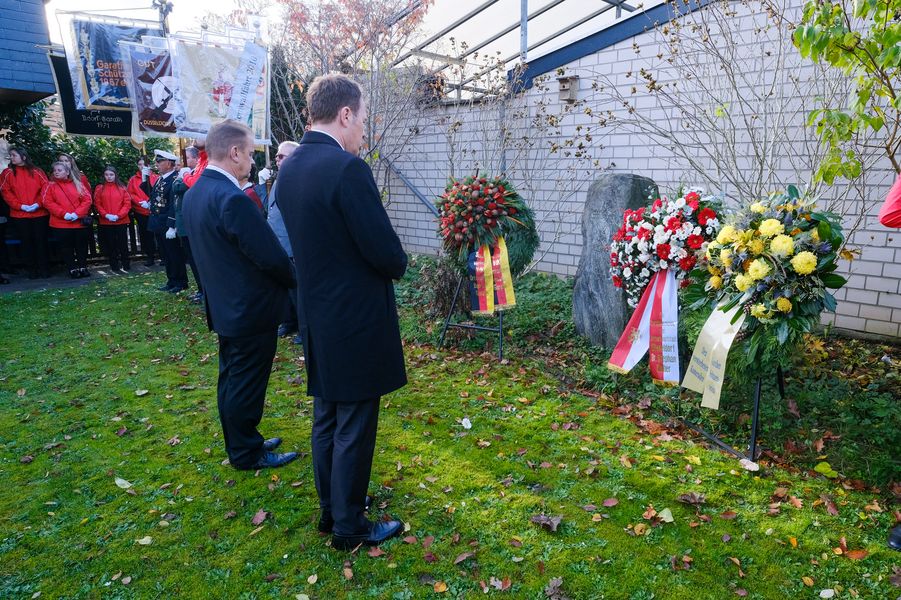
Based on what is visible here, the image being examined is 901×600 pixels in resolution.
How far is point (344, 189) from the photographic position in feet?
7.97

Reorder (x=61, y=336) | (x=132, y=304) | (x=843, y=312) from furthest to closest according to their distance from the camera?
(x=132, y=304)
(x=61, y=336)
(x=843, y=312)

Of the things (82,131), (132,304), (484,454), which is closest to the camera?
(484,454)

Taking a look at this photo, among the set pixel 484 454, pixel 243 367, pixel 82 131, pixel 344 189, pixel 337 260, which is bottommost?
pixel 484 454

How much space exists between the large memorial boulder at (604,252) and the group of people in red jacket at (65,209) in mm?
9344

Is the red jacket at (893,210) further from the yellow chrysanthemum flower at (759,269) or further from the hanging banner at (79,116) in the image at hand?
the hanging banner at (79,116)

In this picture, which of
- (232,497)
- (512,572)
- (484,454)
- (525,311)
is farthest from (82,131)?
(512,572)

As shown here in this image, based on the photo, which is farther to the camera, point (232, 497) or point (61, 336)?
point (61, 336)

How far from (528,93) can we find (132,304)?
23.8ft

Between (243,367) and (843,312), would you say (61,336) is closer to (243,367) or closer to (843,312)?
(243,367)

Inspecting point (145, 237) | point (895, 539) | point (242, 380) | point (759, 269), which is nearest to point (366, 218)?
point (242, 380)

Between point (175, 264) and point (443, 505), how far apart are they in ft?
25.4

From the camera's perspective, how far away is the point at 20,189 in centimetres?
980

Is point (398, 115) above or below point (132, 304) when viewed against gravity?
above

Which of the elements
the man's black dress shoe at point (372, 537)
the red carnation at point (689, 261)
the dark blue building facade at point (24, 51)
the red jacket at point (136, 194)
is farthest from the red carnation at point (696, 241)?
the dark blue building facade at point (24, 51)
